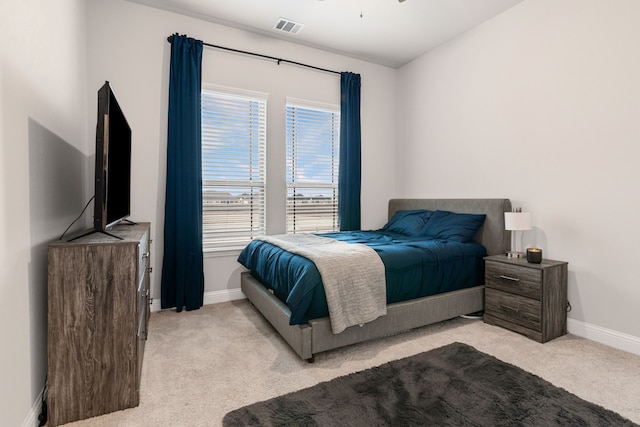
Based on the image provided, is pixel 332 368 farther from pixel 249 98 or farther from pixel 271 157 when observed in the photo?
pixel 249 98

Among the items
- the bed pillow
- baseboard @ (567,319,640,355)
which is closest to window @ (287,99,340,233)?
the bed pillow

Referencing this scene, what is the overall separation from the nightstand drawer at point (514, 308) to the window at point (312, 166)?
80.8 inches

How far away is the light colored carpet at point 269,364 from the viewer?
5.66 feet

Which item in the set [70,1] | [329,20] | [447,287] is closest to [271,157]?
[329,20]

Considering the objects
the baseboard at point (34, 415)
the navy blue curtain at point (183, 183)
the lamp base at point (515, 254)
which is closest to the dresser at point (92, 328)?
the baseboard at point (34, 415)

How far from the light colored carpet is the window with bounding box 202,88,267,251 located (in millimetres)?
1066

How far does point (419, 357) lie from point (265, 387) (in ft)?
3.50

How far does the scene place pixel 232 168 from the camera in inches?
144

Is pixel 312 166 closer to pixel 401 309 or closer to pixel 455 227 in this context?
pixel 455 227

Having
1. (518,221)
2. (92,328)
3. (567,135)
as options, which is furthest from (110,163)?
(567,135)

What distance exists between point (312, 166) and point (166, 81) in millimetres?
1855

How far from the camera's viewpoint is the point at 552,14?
2.84m

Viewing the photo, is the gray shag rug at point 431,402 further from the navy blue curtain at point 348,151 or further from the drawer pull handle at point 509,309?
the navy blue curtain at point 348,151

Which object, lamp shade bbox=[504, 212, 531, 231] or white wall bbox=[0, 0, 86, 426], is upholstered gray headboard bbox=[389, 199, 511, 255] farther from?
white wall bbox=[0, 0, 86, 426]
